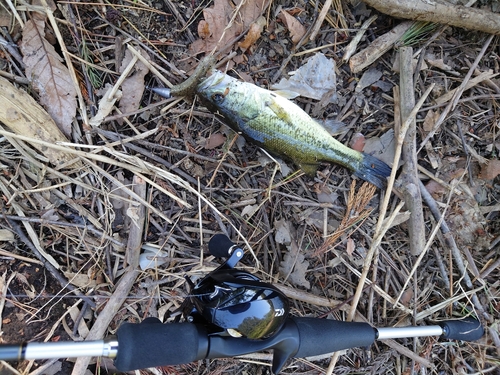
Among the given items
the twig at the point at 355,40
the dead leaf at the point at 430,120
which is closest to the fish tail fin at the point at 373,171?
the dead leaf at the point at 430,120

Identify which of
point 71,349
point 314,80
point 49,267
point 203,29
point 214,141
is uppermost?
point 203,29

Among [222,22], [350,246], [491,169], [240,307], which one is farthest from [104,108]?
[491,169]

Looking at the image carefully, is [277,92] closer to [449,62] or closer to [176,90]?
[176,90]

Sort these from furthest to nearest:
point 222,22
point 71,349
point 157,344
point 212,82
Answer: point 222,22 < point 212,82 < point 157,344 < point 71,349

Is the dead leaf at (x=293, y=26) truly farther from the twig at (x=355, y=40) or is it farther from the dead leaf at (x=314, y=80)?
the twig at (x=355, y=40)

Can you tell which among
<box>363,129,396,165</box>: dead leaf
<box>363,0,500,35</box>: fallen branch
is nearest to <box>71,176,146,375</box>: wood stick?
<box>363,129,396,165</box>: dead leaf

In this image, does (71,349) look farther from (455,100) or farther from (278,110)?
(455,100)

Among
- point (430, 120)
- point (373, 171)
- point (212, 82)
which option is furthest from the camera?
point (430, 120)
